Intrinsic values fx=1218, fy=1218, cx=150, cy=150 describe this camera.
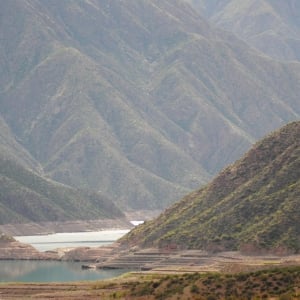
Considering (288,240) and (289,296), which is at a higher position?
(288,240)

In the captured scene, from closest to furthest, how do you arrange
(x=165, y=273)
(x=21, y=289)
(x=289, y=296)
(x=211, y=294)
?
1. (x=289, y=296)
2. (x=211, y=294)
3. (x=21, y=289)
4. (x=165, y=273)

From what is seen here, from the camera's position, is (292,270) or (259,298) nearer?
(259,298)

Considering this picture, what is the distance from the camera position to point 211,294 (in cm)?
14000

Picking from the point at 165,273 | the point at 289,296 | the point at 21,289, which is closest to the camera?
the point at 289,296

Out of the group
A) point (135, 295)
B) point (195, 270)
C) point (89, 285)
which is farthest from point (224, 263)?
point (135, 295)

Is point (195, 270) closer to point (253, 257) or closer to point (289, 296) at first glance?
point (253, 257)

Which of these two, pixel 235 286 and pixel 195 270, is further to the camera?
pixel 195 270

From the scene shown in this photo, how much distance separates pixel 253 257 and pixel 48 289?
151 feet

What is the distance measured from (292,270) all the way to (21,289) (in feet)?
131

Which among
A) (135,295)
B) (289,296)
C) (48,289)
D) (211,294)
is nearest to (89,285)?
(48,289)

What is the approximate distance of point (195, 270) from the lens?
18975cm

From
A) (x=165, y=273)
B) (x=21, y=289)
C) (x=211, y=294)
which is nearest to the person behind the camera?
(x=211, y=294)

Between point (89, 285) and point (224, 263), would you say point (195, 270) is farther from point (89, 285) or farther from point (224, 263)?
point (89, 285)

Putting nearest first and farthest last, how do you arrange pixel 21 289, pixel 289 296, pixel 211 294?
pixel 289 296, pixel 211 294, pixel 21 289
